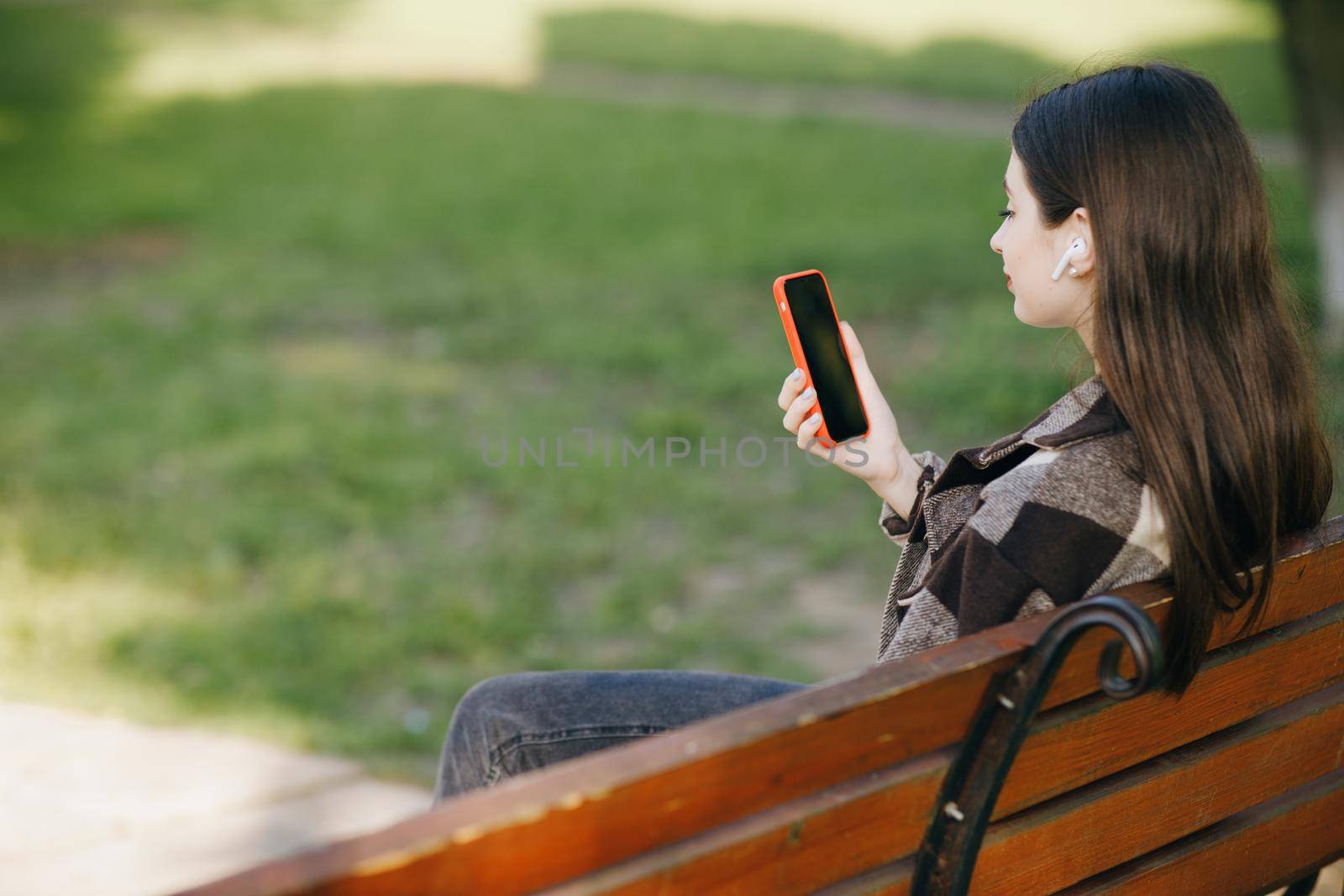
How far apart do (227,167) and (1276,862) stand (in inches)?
384

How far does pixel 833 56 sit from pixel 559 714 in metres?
14.0

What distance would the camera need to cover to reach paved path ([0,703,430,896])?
8.95 ft

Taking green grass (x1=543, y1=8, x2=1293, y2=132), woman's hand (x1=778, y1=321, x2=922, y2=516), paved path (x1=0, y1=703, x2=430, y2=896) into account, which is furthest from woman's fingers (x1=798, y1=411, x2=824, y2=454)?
green grass (x1=543, y1=8, x2=1293, y2=132)

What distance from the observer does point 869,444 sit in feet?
6.48

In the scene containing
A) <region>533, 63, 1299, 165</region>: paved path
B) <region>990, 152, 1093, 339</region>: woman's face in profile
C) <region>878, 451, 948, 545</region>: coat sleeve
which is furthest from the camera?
<region>533, 63, 1299, 165</region>: paved path

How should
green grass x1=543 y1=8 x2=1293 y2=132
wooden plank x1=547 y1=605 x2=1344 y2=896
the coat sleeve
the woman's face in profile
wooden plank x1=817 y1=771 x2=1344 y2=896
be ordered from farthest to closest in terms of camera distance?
green grass x1=543 y1=8 x2=1293 y2=132, the coat sleeve, the woman's face in profile, wooden plank x1=817 y1=771 x2=1344 y2=896, wooden plank x1=547 y1=605 x2=1344 y2=896

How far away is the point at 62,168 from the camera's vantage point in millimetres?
10125

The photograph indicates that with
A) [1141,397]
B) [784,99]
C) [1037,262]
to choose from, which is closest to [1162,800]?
[1141,397]

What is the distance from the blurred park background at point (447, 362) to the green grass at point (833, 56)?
23 cm

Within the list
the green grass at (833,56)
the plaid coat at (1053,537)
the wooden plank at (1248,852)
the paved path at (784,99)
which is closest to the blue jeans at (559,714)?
the plaid coat at (1053,537)

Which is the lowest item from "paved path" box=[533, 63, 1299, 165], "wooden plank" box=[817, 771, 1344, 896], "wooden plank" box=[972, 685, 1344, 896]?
"wooden plank" box=[817, 771, 1344, 896]

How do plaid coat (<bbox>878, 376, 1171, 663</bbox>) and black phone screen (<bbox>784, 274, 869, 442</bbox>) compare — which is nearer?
plaid coat (<bbox>878, 376, 1171, 663</bbox>)

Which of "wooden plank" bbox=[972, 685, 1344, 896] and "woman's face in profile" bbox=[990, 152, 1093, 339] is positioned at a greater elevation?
"woman's face in profile" bbox=[990, 152, 1093, 339]

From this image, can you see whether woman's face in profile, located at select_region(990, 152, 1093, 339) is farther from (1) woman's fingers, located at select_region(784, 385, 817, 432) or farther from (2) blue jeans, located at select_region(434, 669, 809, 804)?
(2) blue jeans, located at select_region(434, 669, 809, 804)
